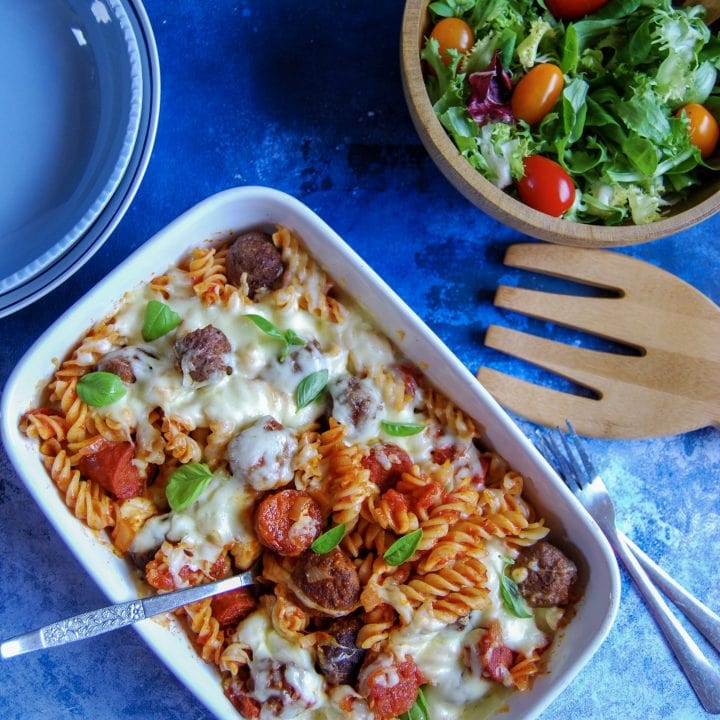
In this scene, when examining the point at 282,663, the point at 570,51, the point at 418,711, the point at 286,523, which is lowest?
the point at 418,711

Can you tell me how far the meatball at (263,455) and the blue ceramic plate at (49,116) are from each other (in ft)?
3.44

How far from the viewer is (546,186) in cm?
305

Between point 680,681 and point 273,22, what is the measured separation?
3.14 m

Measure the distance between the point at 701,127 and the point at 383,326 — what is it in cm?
146

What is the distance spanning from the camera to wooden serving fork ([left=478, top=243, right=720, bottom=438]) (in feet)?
10.8

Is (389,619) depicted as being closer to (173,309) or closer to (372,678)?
(372,678)

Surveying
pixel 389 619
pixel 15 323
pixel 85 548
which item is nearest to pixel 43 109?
pixel 15 323

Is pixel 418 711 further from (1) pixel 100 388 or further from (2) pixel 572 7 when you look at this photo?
(2) pixel 572 7

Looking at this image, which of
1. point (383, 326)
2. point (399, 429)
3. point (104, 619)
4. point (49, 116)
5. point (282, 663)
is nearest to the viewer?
point (104, 619)

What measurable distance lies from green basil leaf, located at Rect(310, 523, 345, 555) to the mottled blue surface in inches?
37.5

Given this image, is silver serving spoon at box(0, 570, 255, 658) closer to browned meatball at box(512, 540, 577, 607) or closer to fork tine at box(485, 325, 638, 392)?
browned meatball at box(512, 540, 577, 607)

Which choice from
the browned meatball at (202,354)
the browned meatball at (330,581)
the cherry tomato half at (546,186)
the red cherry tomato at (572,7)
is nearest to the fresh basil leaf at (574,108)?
the cherry tomato half at (546,186)

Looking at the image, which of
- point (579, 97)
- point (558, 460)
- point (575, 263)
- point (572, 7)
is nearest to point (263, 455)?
point (558, 460)

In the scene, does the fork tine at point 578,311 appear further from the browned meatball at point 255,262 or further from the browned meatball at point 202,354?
the browned meatball at point 202,354
